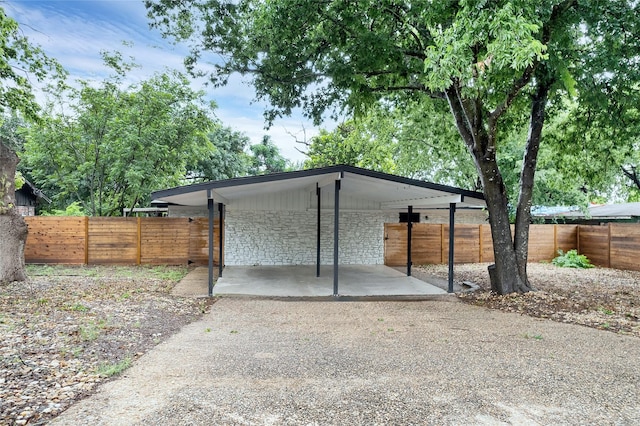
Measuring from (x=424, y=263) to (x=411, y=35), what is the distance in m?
7.69

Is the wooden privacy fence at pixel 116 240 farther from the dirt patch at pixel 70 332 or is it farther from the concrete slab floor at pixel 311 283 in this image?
the dirt patch at pixel 70 332

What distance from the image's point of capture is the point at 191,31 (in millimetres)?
7832

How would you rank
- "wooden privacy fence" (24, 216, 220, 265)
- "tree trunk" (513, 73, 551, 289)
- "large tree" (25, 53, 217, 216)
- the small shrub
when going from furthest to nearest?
the small shrub → "large tree" (25, 53, 217, 216) → "wooden privacy fence" (24, 216, 220, 265) → "tree trunk" (513, 73, 551, 289)

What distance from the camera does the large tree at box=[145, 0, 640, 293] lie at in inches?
222

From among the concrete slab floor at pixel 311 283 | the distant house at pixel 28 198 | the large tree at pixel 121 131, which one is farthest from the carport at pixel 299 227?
the distant house at pixel 28 198

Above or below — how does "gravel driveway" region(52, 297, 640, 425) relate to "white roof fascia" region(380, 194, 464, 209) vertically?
below

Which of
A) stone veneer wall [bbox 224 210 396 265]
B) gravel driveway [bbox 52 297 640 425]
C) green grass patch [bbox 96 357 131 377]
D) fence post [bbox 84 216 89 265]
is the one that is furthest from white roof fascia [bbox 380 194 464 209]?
fence post [bbox 84 216 89 265]

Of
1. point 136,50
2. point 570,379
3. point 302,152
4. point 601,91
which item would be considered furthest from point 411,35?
point 302,152

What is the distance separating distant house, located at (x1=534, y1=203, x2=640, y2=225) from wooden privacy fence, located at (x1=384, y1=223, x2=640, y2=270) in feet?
10.9

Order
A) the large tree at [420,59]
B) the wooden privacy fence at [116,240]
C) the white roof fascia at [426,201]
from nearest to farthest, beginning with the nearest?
1. the large tree at [420,59]
2. the white roof fascia at [426,201]
3. the wooden privacy fence at [116,240]

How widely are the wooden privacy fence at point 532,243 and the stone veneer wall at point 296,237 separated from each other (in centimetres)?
64

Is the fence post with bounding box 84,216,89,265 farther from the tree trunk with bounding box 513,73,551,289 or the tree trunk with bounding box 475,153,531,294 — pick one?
the tree trunk with bounding box 513,73,551,289

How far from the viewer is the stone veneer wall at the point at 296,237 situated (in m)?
12.1

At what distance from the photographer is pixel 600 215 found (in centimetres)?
1802
